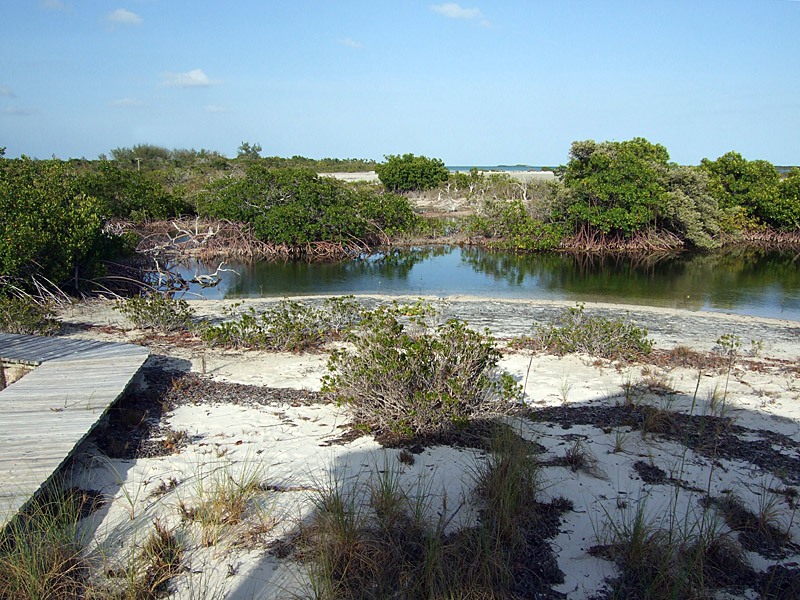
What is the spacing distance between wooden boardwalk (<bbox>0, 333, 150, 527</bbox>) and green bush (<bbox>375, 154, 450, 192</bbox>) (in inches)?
1324

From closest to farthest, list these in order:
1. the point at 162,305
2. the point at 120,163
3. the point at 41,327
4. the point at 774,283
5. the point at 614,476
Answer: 1. the point at 614,476
2. the point at 41,327
3. the point at 162,305
4. the point at 774,283
5. the point at 120,163

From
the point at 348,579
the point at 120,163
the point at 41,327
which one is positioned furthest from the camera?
the point at 120,163

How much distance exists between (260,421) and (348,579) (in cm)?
306

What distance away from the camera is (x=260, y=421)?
20.8 ft

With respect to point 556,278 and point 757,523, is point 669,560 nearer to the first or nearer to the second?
point 757,523

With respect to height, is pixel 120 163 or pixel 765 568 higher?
pixel 120 163

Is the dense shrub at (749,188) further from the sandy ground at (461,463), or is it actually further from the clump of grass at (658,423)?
the clump of grass at (658,423)

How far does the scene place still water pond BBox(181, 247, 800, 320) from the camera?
17156 millimetres

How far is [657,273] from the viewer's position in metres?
21.3

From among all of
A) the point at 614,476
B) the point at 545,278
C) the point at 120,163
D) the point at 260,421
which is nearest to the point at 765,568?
the point at 614,476

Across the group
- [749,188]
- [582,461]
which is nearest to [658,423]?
[582,461]

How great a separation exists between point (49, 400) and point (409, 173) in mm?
36147

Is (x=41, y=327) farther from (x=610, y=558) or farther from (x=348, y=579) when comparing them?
(x=610, y=558)

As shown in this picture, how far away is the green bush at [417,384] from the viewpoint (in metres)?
5.78
